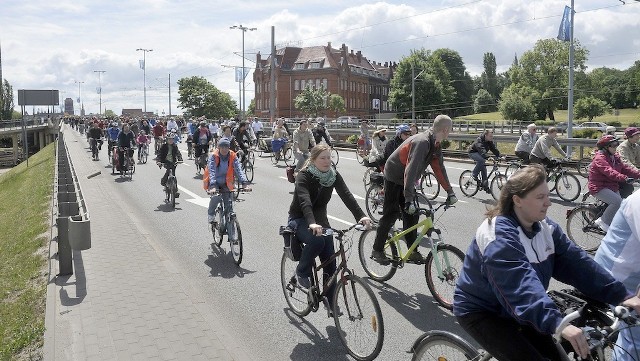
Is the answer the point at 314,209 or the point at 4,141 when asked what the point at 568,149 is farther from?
the point at 4,141

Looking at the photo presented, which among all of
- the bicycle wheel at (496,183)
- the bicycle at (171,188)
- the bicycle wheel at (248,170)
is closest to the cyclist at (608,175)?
the bicycle wheel at (496,183)

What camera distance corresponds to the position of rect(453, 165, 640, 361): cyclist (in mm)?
2980

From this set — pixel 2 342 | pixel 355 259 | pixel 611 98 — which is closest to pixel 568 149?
pixel 355 259

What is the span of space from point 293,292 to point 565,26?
25.5m

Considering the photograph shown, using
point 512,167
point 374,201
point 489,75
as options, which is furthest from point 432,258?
point 489,75

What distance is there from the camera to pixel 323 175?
593cm

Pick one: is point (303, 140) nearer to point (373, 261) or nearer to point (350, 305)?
point (373, 261)

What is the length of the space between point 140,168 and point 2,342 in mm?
19234

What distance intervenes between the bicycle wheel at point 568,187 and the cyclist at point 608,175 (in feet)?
16.9

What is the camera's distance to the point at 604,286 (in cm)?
319

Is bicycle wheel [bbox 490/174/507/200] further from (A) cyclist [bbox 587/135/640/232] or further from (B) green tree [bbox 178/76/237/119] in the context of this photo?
(B) green tree [bbox 178/76/237/119]

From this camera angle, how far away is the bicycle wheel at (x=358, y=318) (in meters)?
5.03

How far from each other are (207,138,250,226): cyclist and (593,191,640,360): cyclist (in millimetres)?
6439

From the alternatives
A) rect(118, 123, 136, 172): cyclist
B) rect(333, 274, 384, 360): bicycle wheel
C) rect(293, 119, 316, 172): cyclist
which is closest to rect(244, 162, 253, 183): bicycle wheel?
rect(293, 119, 316, 172): cyclist
